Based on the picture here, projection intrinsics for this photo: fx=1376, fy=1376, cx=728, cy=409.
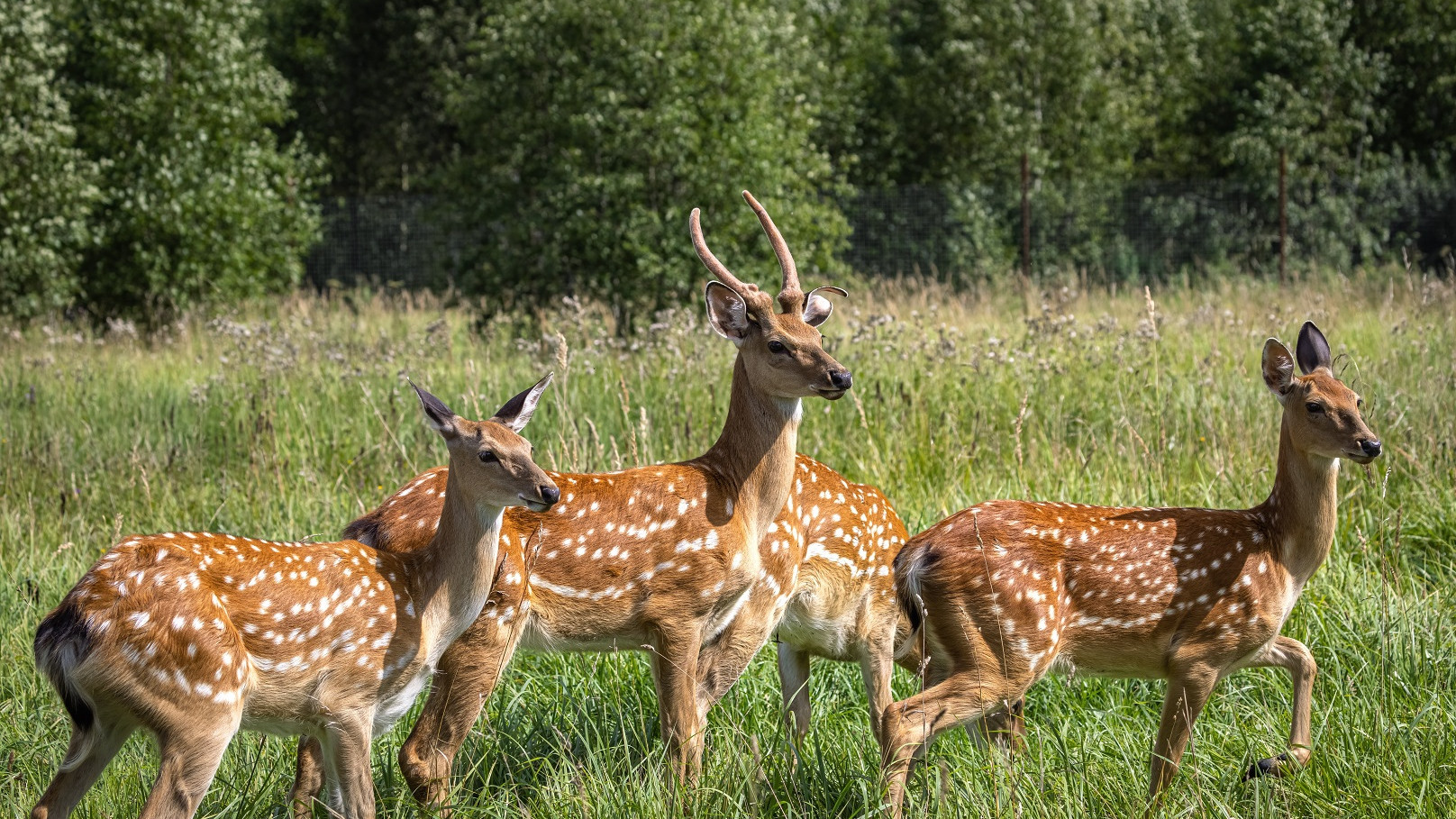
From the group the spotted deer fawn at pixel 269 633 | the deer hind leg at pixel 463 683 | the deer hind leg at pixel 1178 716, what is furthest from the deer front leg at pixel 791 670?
the spotted deer fawn at pixel 269 633

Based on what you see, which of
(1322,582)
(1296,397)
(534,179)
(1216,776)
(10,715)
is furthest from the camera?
(534,179)

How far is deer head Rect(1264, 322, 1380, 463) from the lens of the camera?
3.88 m

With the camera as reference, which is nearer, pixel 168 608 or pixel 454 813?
pixel 168 608

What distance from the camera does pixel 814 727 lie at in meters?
4.14

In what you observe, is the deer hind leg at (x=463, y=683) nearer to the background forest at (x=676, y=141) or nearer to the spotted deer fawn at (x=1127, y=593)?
the spotted deer fawn at (x=1127, y=593)

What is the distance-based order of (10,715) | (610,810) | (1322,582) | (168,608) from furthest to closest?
(1322,582)
(10,715)
(610,810)
(168,608)

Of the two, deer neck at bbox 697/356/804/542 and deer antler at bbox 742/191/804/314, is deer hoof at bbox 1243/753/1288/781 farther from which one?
deer antler at bbox 742/191/804/314

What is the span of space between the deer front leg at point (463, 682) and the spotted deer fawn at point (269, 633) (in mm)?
181

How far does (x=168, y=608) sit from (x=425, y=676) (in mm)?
701

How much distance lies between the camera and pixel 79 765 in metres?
3.20

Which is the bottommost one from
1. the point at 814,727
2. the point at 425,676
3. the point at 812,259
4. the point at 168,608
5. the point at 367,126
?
the point at 367,126

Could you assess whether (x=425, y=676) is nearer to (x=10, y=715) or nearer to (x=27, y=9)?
(x=10, y=715)

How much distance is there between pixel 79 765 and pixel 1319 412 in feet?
11.2

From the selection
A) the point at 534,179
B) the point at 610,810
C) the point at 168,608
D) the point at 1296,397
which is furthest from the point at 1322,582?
the point at 534,179
